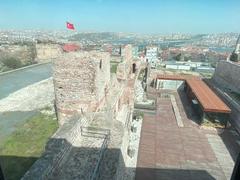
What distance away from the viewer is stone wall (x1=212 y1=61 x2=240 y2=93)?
17000 mm

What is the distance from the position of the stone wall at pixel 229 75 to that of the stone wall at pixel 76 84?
13853 millimetres

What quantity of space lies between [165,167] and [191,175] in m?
1.04

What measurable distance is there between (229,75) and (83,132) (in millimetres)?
17178

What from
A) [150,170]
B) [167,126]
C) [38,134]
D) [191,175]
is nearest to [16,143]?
[38,134]

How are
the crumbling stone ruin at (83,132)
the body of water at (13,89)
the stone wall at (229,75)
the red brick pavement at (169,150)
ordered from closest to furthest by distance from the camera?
the crumbling stone ruin at (83,132) < the body of water at (13,89) < the red brick pavement at (169,150) < the stone wall at (229,75)

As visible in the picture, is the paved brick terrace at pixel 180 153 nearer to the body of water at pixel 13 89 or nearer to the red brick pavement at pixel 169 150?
the red brick pavement at pixel 169 150

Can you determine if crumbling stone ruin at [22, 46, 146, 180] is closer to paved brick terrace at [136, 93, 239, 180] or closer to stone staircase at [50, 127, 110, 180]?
stone staircase at [50, 127, 110, 180]

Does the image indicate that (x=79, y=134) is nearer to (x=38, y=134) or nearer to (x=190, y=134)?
(x=38, y=134)

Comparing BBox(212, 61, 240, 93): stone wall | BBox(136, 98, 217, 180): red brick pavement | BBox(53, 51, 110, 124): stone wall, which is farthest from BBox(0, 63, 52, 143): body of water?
BBox(212, 61, 240, 93): stone wall

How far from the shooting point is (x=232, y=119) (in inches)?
501

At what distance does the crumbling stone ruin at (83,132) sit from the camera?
4.79 meters

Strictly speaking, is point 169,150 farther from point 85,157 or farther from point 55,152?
point 55,152

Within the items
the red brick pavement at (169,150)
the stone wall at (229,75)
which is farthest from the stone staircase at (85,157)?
the stone wall at (229,75)

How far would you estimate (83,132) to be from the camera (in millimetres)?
6379
